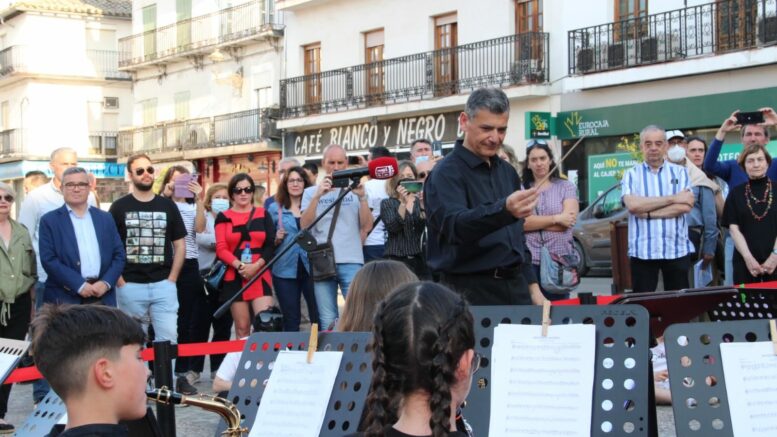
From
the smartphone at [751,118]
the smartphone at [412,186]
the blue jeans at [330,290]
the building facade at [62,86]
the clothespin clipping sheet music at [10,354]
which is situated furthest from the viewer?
the building facade at [62,86]

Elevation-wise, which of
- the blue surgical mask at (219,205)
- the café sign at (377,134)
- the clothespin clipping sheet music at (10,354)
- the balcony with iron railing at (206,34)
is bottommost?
the clothespin clipping sheet music at (10,354)

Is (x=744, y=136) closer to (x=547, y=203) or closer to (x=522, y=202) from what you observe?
(x=547, y=203)

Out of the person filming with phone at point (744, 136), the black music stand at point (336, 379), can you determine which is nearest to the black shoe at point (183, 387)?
the black music stand at point (336, 379)

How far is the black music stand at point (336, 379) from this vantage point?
405 centimetres

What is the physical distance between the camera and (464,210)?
16.3 feet

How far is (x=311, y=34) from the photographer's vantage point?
1276 inches

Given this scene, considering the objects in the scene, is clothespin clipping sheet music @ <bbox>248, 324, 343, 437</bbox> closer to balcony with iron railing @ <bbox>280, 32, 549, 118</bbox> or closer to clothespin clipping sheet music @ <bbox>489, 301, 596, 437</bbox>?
clothespin clipping sheet music @ <bbox>489, 301, 596, 437</bbox>

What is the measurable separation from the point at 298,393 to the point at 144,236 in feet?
15.6

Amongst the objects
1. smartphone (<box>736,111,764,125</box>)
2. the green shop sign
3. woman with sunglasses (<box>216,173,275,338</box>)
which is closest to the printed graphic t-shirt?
woman with sunglasses (<box>216,173,275,338</box>)

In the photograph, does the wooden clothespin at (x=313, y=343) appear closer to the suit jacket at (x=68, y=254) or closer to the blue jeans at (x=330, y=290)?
the suit jacket at (x=68, y=254)

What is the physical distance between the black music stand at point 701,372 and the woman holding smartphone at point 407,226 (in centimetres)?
522

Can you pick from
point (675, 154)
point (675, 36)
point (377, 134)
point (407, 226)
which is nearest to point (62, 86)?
point (377, 134)

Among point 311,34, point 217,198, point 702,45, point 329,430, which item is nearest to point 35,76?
point 311,34

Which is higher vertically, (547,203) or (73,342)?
(547,203)
